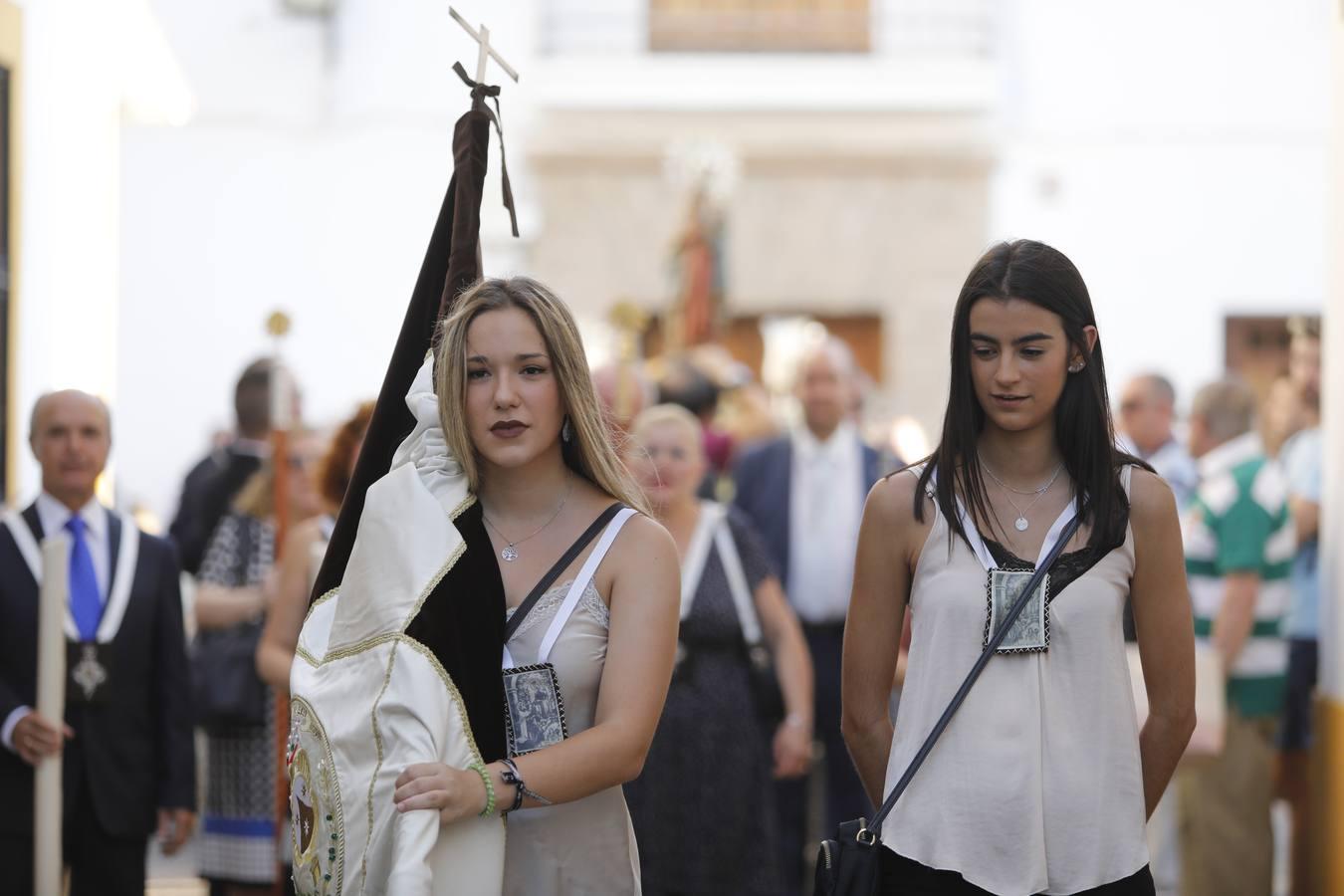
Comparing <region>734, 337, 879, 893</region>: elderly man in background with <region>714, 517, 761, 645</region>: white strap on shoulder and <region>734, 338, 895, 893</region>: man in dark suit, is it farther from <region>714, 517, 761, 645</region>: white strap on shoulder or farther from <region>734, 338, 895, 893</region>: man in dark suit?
<region>714, 517, 761, 645</region>: white strap on shoulder

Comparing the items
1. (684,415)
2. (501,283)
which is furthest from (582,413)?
(684,415)

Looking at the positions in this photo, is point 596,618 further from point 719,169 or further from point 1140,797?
point 719,169

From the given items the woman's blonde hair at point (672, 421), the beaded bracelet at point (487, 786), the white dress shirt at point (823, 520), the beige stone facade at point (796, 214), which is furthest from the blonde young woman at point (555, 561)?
the beige stone facade at point (796, 214)

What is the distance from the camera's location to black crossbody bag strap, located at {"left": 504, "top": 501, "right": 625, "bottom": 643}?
2926 millimetres

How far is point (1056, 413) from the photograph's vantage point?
10.3 feet

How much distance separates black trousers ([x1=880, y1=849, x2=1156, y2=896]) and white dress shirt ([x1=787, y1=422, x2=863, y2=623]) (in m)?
4.08

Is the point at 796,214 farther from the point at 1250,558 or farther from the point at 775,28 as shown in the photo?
the point at 1250,558

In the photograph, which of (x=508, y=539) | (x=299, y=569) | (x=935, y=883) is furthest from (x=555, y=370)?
(x=299, y=569)

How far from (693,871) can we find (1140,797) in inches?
95.3

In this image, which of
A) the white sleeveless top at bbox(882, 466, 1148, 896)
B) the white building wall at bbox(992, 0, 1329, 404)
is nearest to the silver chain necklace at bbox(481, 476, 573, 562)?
the white sleeveless top at bbox(882, 466, 1148, 896)

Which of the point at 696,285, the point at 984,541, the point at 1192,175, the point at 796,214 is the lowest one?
the point at 984,541

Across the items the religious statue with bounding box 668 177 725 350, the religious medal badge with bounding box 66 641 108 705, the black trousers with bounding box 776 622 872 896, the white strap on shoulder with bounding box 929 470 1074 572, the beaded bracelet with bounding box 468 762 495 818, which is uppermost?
the religious statue with bounding box 668 177 725 350

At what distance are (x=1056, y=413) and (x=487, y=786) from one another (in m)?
1.17

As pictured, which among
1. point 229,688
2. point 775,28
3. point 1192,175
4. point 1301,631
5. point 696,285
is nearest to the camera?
point 229,688
